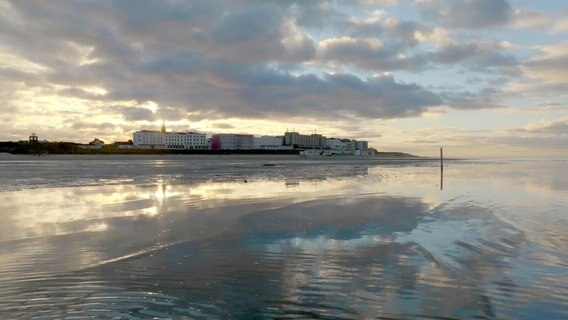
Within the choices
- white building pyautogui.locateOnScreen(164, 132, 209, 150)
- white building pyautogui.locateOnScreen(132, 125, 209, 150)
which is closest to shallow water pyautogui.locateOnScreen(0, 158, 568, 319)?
white building pyautogui.locateOnScreen(132, 125, 209, 150)

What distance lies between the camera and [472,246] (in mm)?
9305

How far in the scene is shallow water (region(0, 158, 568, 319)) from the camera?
18.4ft

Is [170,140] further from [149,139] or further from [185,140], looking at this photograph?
[149,139]

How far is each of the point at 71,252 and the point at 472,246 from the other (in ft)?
29.9

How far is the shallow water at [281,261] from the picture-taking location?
5.59 m

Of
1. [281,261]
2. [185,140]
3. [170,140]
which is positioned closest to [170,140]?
[170,140]

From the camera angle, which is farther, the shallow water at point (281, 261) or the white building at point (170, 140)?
the white building at point (170, 140)

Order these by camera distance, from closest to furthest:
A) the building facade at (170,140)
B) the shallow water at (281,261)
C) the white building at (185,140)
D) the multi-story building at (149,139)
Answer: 1. the shallow water at (281,261)
2. the multi-story building at (149,139)
3. the building facade at (170,140)
4. the white building at (185,140)

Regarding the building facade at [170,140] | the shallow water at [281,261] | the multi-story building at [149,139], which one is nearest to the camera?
the shallow water at [281,261]

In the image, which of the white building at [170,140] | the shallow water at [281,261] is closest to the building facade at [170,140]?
the white building at [170,140]

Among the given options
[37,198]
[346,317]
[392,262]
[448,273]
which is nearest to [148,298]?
[346,317]

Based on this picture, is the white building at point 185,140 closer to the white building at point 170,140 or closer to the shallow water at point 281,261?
the white building at point 170,140

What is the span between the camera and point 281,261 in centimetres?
796

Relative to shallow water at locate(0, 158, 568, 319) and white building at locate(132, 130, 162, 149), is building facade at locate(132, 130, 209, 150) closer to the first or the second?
white building at locate(132, 130, 162, 149)
